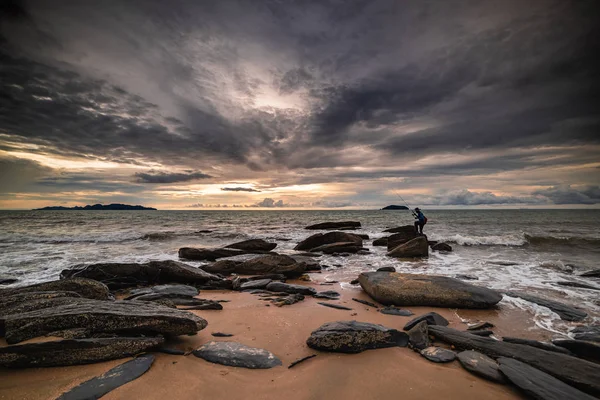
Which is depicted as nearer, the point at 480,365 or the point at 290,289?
the point at 480,365

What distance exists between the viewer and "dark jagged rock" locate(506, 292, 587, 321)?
6.70 metres

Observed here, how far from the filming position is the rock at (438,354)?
439 centimetres

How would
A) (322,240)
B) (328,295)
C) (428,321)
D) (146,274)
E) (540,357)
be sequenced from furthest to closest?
(322,240) → (146,274) → (328,295) → (428,321) → (540,357)

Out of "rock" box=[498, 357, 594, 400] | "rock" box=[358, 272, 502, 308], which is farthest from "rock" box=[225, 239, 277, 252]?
"rock" box=[498, 357, 594, 400]

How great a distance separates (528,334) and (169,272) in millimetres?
10775

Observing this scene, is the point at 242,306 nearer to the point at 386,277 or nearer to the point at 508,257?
the point at 386,277

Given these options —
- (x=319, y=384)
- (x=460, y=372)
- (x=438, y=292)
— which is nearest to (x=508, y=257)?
(x=438, y=292)

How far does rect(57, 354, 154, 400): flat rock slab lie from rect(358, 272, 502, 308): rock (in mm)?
6160

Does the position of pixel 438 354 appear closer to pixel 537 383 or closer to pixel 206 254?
pixel 537 383

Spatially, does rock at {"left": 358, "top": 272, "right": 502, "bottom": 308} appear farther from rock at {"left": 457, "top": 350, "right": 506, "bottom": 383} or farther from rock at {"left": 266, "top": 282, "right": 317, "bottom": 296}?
rock at {"left": 457, "top": 350, "right": 506, "bottom": 383}

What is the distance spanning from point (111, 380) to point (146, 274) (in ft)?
25.5

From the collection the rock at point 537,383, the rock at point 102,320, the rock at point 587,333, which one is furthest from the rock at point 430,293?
the rock at point 102,320

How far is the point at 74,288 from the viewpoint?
6.61 meters

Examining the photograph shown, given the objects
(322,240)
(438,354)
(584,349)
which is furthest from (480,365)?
(322,240)
